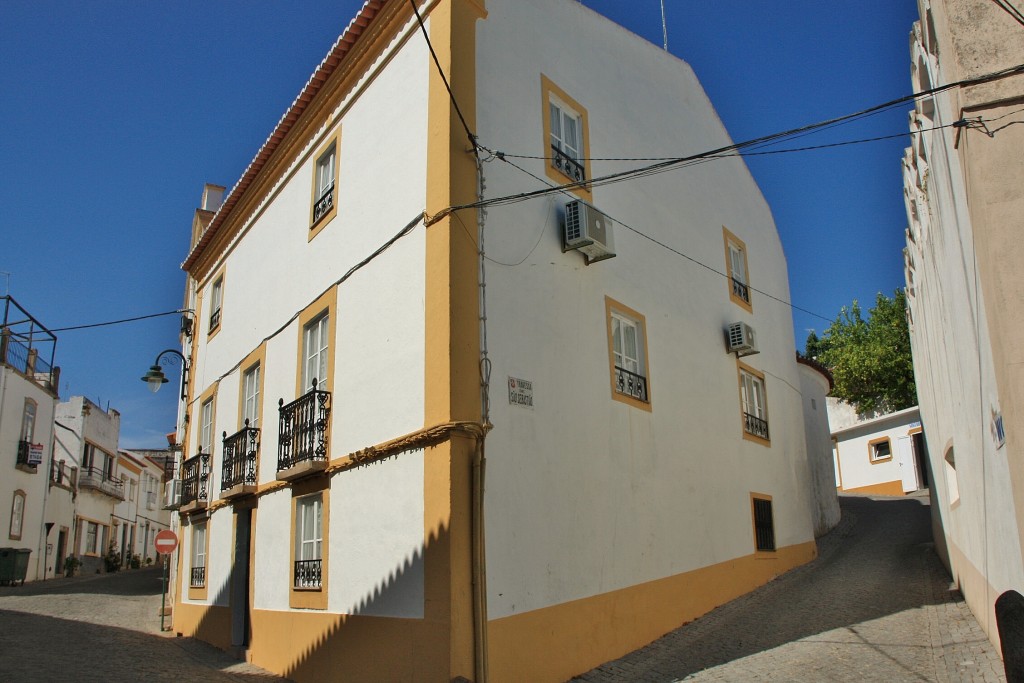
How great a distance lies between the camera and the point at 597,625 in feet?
28.9

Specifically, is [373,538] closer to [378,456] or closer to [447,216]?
[378,456]

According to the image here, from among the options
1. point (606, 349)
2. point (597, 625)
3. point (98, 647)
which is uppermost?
point (606, 349)

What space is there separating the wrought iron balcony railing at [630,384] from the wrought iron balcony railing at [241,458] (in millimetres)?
5709

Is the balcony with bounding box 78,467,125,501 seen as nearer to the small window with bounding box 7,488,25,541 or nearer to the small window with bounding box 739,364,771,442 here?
the small window with bounding box 7,488,25,541

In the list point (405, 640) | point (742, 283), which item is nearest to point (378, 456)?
point (405, 640)

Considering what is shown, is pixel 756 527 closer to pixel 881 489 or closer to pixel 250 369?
pixel 250 369

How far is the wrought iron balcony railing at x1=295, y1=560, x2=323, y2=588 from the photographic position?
958 cm

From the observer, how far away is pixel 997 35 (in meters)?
5.76

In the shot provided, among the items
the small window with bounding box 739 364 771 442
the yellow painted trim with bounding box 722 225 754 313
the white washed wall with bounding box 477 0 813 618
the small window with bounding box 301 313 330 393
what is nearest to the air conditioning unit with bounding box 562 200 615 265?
the white washed wall with bounding box 477 0 813 618

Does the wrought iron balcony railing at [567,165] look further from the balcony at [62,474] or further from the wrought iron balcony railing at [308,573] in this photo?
the balcony at [62,474]

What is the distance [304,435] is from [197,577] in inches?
242

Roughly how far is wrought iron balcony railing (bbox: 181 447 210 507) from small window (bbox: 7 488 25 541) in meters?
14.7

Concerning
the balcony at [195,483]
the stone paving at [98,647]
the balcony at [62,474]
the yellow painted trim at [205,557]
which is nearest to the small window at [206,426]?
the balcony at [195,483]

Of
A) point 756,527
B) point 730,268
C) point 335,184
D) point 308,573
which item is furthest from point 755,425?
point 335,184
